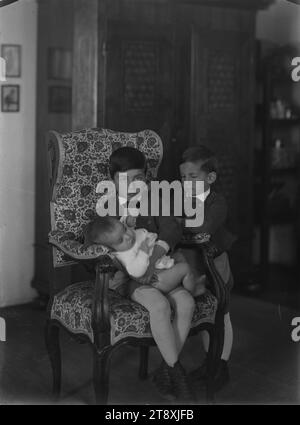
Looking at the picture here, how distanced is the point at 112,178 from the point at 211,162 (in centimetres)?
42

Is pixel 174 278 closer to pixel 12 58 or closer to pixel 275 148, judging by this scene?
pixel 12 58

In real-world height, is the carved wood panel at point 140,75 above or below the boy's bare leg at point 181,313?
above

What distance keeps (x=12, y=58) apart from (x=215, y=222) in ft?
5.66

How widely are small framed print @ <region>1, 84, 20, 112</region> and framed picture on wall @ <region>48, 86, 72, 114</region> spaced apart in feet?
0.59

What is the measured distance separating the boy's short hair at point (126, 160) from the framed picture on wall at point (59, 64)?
54.6 inches

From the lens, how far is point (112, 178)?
8.43ft

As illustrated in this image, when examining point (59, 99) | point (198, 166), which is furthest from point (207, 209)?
point (59, 99)

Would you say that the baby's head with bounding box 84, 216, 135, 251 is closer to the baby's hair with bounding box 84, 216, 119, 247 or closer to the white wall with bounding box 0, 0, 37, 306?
the baby's hair with bounding box 84, 216, 119, 247

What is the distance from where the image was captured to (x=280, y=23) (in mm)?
4465

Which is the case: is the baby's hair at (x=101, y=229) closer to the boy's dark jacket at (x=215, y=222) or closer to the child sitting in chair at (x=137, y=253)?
the child sitting in chair at (x=137, y=253)

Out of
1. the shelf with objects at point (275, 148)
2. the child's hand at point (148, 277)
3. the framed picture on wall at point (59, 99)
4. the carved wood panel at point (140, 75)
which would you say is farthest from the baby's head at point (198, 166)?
the shelf with objects at point (275, 148)

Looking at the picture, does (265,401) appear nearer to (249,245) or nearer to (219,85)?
(249,245)

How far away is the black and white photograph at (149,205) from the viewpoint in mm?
2412

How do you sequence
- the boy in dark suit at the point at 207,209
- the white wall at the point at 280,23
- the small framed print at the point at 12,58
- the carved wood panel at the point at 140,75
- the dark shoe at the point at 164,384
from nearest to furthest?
the dark shoe at the point at 164,384, the boy in dark suit at the point at 207,209, the carved wood panel at the point at 140,75, the small framed print at the point at 12,58, the white wall at the point at 280,23
